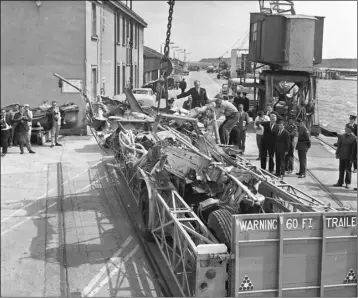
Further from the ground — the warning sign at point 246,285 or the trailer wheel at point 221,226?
the trailer wheel at point 221,226

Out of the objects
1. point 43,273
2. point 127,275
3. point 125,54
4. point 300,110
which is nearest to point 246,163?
point 127,275

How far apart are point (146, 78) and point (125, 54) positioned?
1728cm

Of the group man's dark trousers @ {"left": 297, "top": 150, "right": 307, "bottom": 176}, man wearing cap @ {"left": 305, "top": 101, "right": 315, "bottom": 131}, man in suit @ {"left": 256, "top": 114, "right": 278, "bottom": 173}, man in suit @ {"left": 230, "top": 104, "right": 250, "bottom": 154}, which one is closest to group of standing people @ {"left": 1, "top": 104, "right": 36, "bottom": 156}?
man in suit @ {"left": 230, "top": 104, "right": 250, "bottom": 154}

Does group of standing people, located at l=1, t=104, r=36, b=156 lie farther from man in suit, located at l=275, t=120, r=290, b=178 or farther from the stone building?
man in suit, located at l=275, t=120, r=290, b=178

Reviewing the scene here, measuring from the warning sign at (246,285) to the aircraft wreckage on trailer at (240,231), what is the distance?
0.5 inches

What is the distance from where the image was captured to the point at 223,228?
600 centimetres

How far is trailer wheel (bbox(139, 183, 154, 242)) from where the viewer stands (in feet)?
27.0

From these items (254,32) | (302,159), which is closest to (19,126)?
(302,159)

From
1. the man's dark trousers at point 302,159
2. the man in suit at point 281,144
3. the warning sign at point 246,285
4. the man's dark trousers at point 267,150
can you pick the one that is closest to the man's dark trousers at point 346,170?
the man's dark trousers at point 302,159

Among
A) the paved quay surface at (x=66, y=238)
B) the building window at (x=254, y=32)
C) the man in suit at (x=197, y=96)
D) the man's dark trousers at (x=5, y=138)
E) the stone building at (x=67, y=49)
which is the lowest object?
the paved quay surface at (x=66, y=238)

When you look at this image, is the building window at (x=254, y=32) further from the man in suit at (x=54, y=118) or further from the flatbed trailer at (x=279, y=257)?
the flatbed trailer at (x=279, y=257)

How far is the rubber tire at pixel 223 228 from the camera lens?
17.9ft

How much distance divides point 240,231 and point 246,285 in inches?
25.5

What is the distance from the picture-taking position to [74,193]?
1128 cm
